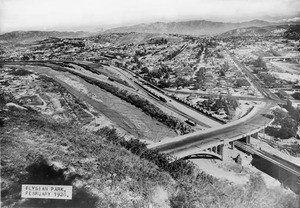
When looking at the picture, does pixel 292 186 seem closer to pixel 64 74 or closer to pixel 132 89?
pixel 132 89

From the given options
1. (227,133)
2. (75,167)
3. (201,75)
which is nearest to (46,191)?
(75,167)

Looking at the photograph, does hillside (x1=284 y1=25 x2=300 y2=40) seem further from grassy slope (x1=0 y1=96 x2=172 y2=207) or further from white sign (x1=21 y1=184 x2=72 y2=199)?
white sign (x1=21 y1=184 x2=72 y2=199)

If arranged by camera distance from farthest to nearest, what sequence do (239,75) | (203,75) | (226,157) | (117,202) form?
(203,75) → (239,75) → (226,157) → (117,202)

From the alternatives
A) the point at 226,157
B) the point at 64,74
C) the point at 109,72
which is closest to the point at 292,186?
the point at 226,157

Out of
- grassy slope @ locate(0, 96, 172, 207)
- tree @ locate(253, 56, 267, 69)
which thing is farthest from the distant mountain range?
grassy slope @ locate(0, 96, 172, 207)

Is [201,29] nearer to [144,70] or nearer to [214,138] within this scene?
[144,70]

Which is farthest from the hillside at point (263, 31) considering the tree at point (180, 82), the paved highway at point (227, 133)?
the tree at point (180, 82)
